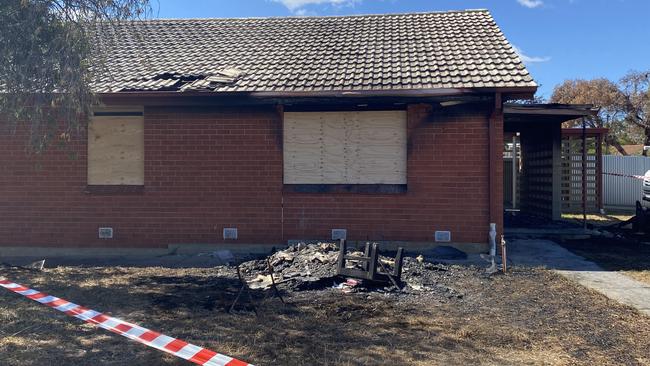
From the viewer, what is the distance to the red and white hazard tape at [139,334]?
4273mm

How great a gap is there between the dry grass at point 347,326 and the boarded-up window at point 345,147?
9.73 feet

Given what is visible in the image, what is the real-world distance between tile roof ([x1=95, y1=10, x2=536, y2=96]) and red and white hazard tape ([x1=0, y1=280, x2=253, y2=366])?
3835 millimetres

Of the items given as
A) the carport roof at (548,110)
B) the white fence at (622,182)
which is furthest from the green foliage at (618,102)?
the carport roof at (548,110)

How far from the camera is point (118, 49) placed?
12.6 meters

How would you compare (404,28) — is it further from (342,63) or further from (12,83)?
(12,83)

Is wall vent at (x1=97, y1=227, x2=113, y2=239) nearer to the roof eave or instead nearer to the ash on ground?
the roof eave

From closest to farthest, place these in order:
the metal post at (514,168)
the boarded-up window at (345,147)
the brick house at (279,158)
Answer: the brick house at (279,158) < the boarded-up window at (345,147) < the metal post at (514,168)

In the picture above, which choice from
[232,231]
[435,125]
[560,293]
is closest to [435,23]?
[435,125]

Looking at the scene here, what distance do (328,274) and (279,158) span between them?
3.17 meters

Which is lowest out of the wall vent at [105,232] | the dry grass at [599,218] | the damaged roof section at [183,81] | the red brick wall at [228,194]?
the dry grass at [599,218]

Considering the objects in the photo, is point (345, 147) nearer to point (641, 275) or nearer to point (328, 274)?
point (328, 274)

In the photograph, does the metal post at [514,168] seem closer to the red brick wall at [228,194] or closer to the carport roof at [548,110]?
the carport roof at [548,110]

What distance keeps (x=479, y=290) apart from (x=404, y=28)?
8.21 meters

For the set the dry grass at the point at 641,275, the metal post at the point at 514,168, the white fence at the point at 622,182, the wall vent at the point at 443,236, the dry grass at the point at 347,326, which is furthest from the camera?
the white fence at the point at 622,182
